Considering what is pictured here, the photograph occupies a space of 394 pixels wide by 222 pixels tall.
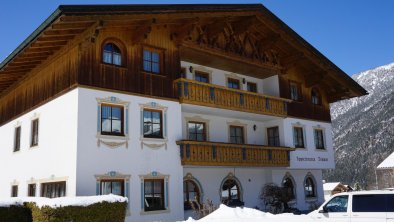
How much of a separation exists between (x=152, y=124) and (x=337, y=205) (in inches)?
320

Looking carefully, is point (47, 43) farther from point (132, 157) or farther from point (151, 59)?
point (132, 157)

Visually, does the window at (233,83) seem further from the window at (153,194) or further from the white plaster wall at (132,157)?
the window at (153,194)

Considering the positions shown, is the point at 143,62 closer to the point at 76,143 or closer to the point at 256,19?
the point at 76,143

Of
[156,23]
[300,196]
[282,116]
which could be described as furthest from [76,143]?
[300,196]

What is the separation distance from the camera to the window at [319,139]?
87.4 ft

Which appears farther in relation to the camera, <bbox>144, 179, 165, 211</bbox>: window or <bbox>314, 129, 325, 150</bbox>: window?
<bbox>314, 129, 325, 150</bbox>: window

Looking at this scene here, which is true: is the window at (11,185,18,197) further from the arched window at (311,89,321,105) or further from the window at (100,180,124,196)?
the arched window at (311,89,321,105)

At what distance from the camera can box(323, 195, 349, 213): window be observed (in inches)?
531

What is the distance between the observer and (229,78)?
23.1 metres

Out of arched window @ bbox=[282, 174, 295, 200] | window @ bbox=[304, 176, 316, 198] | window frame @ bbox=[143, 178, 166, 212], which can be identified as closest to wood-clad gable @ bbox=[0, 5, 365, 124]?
window frame @ bbox=[143, 178, 166, 212]

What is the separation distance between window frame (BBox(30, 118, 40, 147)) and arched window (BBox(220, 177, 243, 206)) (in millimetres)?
9476

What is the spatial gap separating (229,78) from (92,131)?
975 centimetres

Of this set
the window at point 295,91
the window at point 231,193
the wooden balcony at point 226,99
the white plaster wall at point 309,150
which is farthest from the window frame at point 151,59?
the window at point 295,91

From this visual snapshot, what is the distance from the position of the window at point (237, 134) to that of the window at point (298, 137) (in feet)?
11.6
